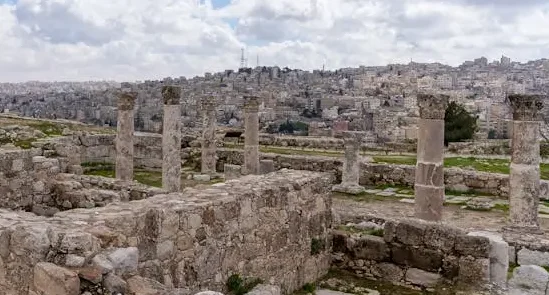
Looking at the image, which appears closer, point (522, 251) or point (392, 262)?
point (392, 262)

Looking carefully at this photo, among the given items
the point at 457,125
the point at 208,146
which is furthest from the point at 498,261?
the point at 457,125

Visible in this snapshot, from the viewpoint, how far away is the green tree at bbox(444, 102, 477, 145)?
32.6 meters

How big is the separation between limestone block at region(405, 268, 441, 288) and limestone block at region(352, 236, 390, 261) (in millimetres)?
383

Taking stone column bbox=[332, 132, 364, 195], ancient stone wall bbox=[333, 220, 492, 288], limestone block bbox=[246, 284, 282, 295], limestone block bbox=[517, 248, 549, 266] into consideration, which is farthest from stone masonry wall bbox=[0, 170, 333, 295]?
stone column bbox=[332, 132, 364, 195]

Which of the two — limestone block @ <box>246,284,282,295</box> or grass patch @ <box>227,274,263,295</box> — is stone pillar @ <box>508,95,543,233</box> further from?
limestone block @ <box>246,284,282,295</box>

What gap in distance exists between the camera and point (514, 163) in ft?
41.6

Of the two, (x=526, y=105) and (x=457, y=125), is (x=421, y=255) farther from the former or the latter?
(x=457, y=125)

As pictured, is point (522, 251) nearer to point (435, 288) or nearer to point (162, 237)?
point (435, 288)

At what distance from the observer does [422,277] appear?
801 cm

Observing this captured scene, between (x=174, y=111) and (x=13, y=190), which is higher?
(x=174, y=111)

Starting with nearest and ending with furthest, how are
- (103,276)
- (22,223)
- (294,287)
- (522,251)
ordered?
(103,276), (22,223), (294,287), (522,251)

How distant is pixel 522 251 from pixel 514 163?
10.3 ft

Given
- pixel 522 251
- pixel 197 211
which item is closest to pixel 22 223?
pixel 197 211

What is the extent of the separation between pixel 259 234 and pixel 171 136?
31.0 feet
